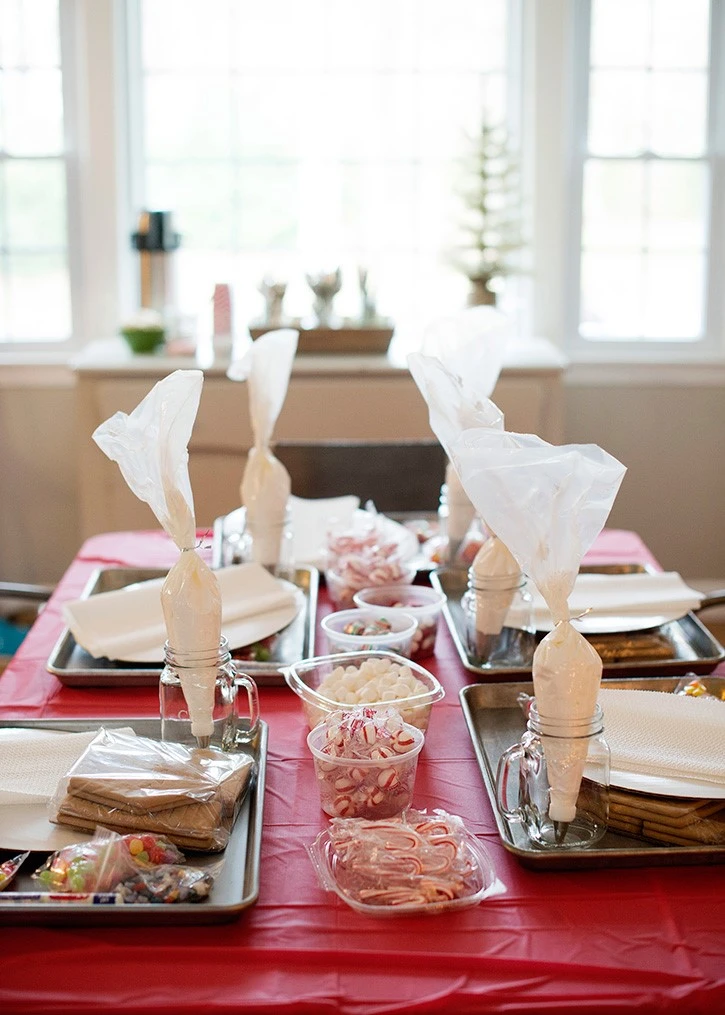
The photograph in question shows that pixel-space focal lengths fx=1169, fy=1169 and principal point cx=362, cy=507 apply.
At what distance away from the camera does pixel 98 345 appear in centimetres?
354

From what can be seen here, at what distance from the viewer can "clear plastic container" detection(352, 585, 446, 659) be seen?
63.7 inches

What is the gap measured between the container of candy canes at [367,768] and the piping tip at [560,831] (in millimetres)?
148

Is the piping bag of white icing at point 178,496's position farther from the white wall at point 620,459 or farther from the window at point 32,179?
the window at point 32,179

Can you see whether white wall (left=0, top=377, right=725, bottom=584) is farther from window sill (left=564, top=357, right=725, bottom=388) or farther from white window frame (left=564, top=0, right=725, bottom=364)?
white window frame (left=564, top=0, right=725, bottom=364)

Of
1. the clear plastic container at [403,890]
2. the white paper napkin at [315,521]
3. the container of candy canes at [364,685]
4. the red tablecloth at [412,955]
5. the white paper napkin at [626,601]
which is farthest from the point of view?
the white paper napkin at [315,521]

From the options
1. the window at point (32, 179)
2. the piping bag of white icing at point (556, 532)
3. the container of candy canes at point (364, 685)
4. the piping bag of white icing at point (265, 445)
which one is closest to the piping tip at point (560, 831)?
the piping bag of white icing at point (556, 532)

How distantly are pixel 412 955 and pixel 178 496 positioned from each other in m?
0.52

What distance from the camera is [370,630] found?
5.08 ft

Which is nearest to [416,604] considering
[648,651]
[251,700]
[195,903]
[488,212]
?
[648,651]

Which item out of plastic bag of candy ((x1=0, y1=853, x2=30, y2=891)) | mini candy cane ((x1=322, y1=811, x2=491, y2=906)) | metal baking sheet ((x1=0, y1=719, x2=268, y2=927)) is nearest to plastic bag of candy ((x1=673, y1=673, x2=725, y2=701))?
mini candy cane ((x1=322, y1=811, x2=491, y2=906))

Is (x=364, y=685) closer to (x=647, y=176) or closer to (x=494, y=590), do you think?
(x=494, y=590)

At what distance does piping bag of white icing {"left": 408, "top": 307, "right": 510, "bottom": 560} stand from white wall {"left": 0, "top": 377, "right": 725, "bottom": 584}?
5.84 feet

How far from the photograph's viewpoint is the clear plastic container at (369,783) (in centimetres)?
114

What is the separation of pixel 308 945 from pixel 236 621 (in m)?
0.80
